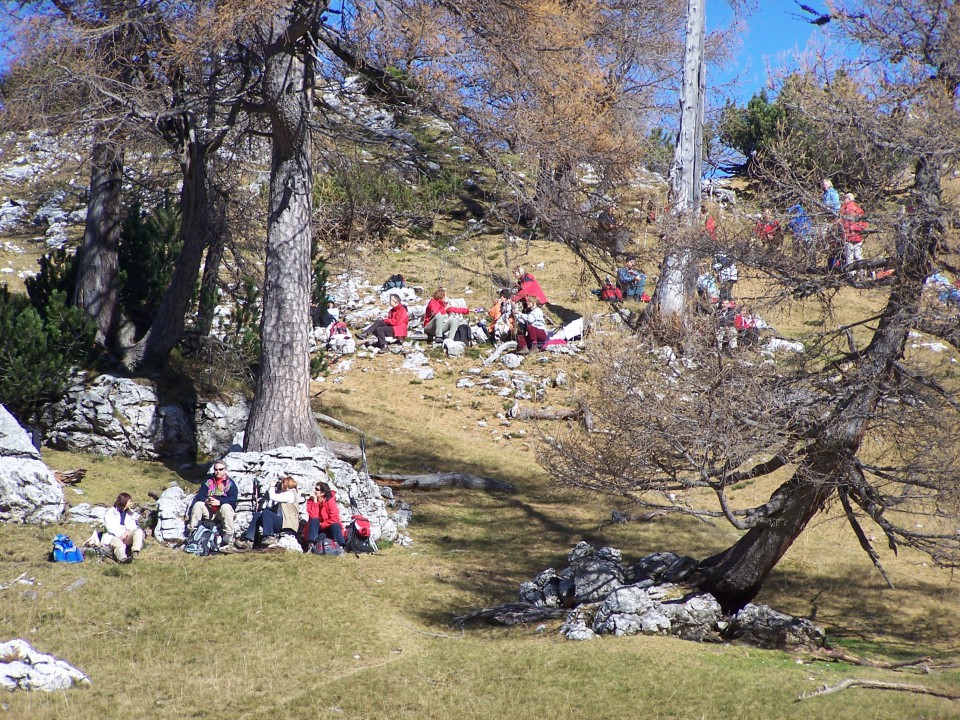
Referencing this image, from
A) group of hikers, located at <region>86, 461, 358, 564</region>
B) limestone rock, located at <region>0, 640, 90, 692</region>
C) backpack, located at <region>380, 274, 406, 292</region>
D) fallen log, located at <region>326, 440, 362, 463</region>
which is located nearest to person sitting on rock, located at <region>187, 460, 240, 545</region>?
group of hikers, located at <region>86, 461, 358, 564</region>

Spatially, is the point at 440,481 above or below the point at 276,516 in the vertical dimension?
above

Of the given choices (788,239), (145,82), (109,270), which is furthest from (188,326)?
(788,239)

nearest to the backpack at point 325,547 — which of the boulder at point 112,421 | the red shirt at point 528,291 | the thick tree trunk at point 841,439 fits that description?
the boulder at point 112,421

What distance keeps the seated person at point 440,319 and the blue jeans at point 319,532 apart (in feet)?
30.9

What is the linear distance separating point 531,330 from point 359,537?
9.36 m

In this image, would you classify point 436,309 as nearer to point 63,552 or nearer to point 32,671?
point 63,552

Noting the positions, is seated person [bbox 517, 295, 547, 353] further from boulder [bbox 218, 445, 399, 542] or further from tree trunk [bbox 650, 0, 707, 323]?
boulder [bbox 218, 445, 399, 542]

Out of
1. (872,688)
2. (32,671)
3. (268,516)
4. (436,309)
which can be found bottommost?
(32,671)

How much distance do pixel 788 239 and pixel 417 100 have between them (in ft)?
18.8

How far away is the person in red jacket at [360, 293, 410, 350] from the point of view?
800 inches

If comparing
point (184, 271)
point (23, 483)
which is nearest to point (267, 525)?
point (23, 483)

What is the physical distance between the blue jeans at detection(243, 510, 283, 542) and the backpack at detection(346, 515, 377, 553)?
3.09ft

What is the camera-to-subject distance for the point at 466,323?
20562 millimetres

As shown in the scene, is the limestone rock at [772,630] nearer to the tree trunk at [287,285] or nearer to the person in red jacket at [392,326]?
the tree trunk at [287,285]
